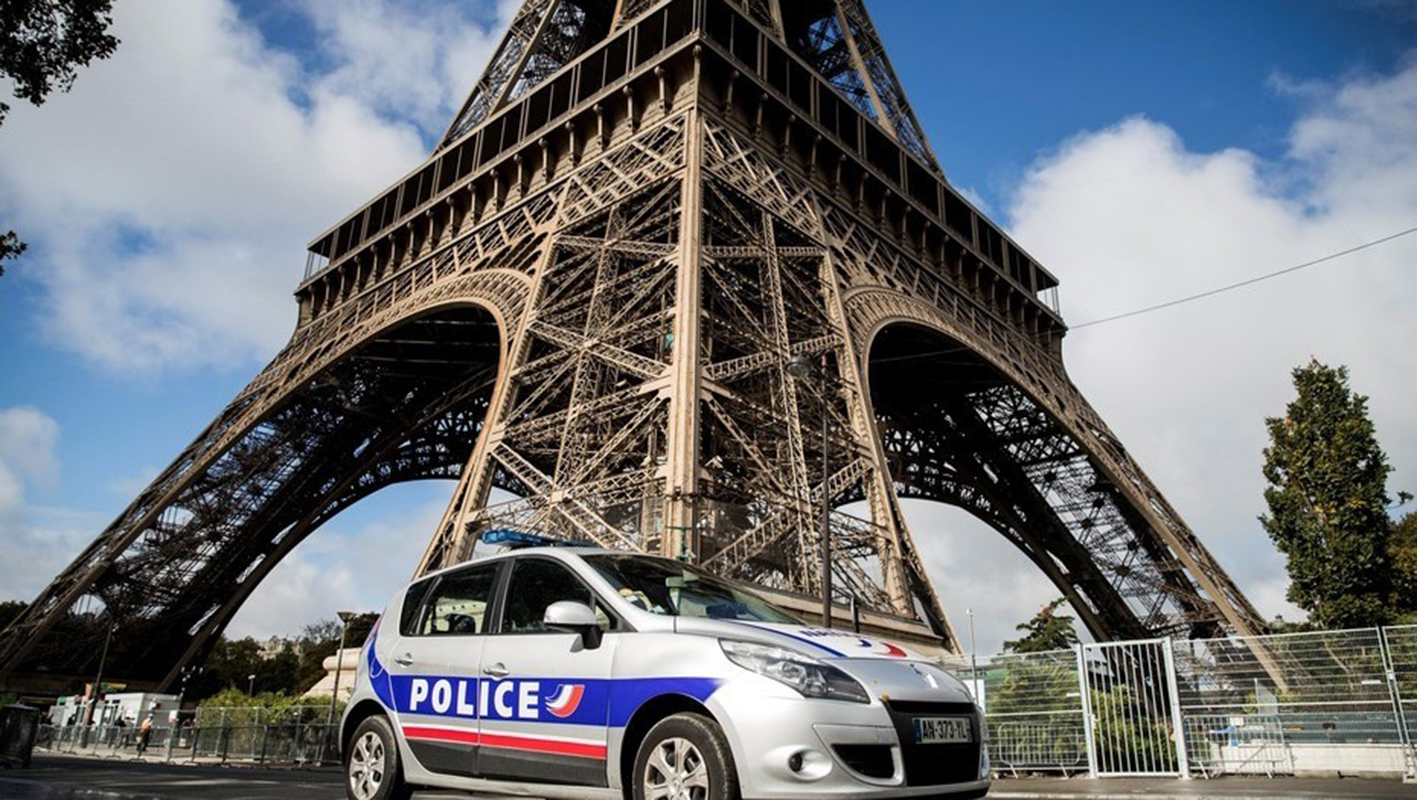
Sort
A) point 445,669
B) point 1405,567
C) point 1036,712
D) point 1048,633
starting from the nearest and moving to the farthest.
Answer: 1. point 445,669
2. point 1036,712
3. point 1405,567
4. point 1048,633

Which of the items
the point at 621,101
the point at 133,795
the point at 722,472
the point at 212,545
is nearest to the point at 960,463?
the point at 621,101

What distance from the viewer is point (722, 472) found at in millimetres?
17391

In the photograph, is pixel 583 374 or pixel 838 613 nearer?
pixel 838 613

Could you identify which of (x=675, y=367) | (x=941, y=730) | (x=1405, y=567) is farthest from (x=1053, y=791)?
(x=1405, y=567)

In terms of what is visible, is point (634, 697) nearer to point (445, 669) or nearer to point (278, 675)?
point (445, 669)

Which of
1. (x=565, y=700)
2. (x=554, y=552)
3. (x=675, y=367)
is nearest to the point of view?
(x=565, y=700)

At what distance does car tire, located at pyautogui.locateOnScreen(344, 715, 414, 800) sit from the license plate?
332 centimetres

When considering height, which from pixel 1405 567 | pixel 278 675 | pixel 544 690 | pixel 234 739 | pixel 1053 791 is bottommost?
pixel 234 739

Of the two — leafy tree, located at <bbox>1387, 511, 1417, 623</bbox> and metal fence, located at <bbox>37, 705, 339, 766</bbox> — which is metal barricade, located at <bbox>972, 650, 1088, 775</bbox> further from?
leafy tree, located at <bbox>1387, 511, 1417, 623</bbox>

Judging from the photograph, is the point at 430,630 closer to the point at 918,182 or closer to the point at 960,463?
the point at 918,182

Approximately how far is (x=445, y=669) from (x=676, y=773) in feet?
6.42

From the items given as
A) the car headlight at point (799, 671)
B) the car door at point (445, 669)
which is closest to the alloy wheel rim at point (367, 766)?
the car door at point (445, 669)

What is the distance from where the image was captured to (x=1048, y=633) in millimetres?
48781

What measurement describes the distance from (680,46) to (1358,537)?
22.2m
